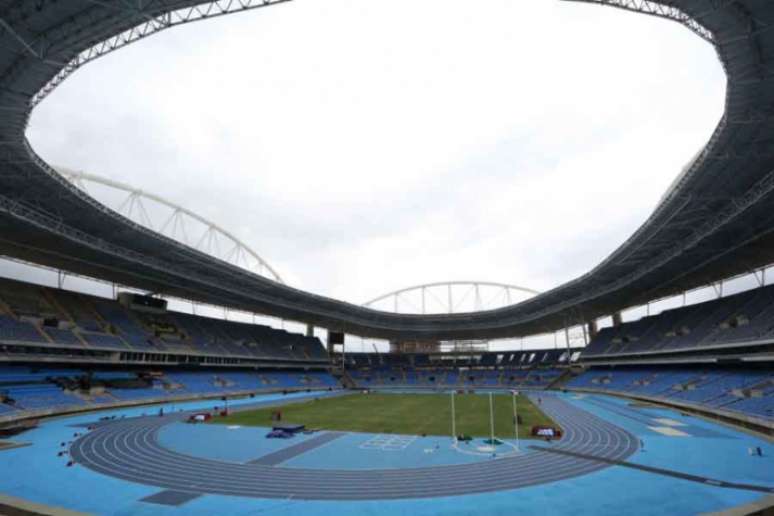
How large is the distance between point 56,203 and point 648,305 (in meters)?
79.1

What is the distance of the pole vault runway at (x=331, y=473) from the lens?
18.9m

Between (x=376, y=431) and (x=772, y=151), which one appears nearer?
(x=772, y=151)

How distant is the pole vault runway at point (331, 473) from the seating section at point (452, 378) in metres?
59.3

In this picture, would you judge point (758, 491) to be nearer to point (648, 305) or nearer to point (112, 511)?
point (112, 511)

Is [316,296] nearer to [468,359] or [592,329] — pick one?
[468,359]

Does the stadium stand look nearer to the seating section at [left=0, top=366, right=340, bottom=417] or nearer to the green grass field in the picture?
the seating section at [left=0, top=366, right=340, bottom=417]

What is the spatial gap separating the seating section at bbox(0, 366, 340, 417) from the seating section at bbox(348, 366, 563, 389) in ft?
88.6

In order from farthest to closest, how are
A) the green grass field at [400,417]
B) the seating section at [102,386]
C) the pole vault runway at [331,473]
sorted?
the seating section at [102,386]
the green grass field at [400,417]
the pole vault runway at [331,473]

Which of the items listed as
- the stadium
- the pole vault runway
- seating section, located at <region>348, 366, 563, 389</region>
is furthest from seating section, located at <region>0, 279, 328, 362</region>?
seating section, located at <region>348, 366, 563, 389</region>

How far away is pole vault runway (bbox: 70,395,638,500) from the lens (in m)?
18.9

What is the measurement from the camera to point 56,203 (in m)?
34.4

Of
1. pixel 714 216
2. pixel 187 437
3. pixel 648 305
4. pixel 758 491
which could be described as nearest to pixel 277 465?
pixel 187 437

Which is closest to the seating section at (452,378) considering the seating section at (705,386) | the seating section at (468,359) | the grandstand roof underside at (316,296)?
the seating section at (468,359)

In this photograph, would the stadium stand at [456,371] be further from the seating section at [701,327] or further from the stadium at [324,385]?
the seating section at [701,327]
